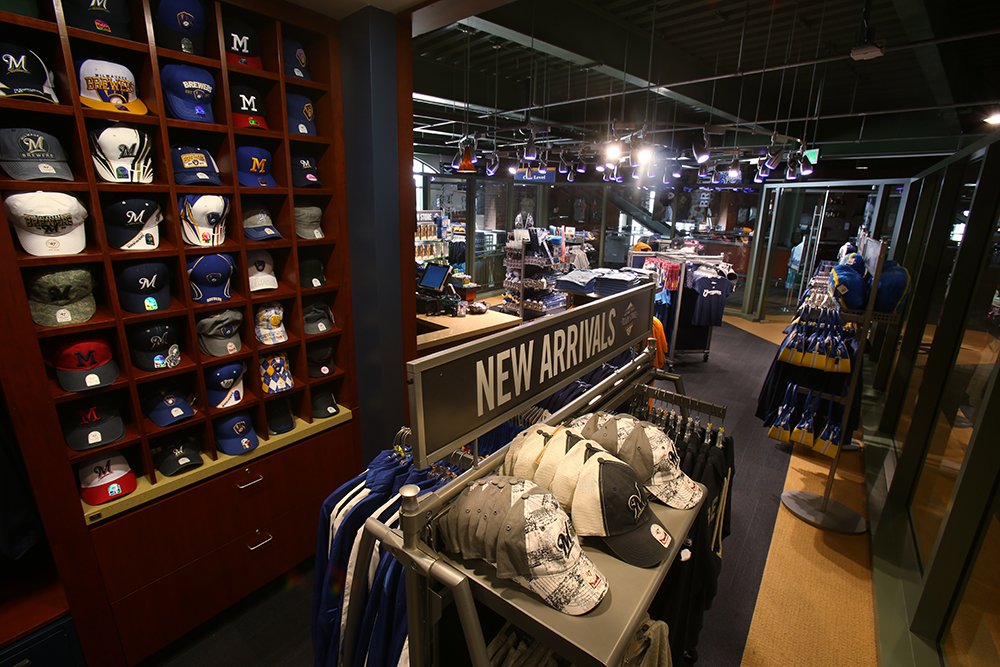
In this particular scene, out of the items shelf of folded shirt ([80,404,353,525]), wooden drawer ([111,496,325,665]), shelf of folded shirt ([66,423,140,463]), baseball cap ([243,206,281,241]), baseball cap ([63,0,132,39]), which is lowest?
wooden drawer ([111,496,325,665])

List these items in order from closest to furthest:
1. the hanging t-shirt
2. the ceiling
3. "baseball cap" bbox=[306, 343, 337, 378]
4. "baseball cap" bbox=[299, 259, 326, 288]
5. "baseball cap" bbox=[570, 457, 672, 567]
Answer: "baseball cap" bbox=[570, 457, 672, 567]
"baseball cap" bbox=[299, 259, 326, 288]
"baseball cap" bbox=[306, 343, 337, 378]
the ceiling
the hanging t-shirt

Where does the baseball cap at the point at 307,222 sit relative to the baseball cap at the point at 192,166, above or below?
below

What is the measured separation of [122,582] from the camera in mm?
1987

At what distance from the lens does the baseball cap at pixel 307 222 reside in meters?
2.46

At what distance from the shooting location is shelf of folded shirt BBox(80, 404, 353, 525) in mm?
1911

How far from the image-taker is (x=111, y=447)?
1922mm

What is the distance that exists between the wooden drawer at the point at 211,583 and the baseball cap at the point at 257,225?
1521 millimetres

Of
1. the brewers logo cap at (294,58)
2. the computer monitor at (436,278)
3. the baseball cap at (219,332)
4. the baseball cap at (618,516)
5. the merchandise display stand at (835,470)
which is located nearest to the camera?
the baseball cap at (618,516)

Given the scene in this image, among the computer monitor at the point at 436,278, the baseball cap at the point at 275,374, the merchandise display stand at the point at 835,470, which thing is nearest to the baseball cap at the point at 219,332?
the baseball cap at the point at 275,374

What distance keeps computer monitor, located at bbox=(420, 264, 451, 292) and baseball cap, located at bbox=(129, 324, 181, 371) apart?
259cm

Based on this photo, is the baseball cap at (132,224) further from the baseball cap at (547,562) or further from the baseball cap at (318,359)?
the baseball cap at (547,562)

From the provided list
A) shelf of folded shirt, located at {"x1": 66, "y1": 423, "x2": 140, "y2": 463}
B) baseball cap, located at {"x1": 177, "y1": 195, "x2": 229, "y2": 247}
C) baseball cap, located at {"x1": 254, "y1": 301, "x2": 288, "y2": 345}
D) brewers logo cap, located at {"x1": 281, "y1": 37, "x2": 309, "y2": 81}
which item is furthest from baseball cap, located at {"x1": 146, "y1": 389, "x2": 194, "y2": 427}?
brewers logo cap, located at {"x1": 281, "y1": 37, "x2": 309, "y2": 81}

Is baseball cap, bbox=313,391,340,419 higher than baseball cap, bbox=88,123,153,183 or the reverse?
the reverse

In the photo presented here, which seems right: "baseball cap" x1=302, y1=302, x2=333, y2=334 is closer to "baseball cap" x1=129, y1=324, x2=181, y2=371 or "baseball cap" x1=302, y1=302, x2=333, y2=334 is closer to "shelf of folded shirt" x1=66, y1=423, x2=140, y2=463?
"baseball cap" x1=129, y1=324, x2=181, y2=371
